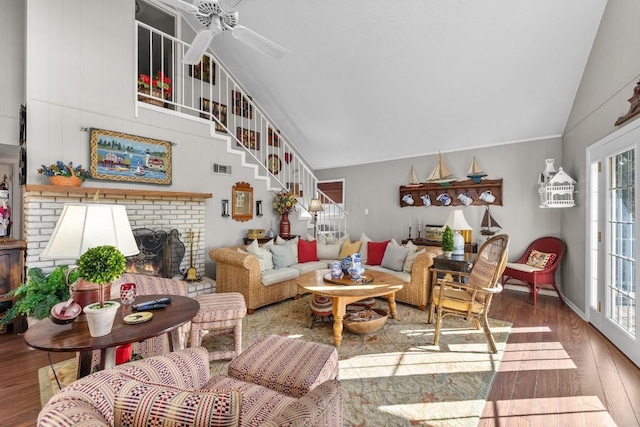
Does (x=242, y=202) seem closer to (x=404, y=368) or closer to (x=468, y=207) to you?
(x=404, y=368)

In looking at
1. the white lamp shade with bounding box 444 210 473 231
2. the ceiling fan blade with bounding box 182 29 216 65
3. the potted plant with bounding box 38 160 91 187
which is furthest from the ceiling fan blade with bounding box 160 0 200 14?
the white lamp shade with bounding box 444 210 473 231

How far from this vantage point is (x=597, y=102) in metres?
3.27

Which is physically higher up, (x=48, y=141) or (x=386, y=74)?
(x=386, y=74)

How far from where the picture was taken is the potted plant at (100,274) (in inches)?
53.6

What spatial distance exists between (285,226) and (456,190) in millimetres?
3107

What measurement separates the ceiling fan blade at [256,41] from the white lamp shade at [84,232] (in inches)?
77.9

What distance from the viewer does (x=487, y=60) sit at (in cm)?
371

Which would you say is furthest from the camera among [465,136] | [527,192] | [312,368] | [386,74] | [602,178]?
[465,136]

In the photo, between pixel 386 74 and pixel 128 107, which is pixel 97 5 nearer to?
pixel 128 107

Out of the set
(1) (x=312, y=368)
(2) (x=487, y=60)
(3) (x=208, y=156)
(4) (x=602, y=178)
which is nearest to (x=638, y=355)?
(4) (x=602, y=178)

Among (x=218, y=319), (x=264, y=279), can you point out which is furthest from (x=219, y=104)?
(x=218, y=319)

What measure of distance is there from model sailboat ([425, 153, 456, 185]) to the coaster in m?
4.64

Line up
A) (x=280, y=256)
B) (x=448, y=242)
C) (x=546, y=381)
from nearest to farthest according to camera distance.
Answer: (x=546, y=381) → (x=448, y=242) → (x=280, y=256)

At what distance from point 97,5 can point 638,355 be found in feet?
21.1
